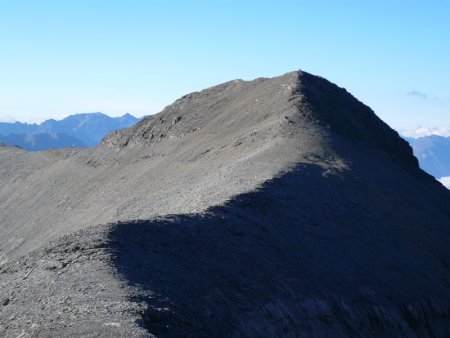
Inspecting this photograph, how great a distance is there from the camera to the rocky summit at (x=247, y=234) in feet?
47.4

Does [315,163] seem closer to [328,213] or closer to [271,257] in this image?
[328,213]

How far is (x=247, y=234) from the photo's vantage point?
20.6 m

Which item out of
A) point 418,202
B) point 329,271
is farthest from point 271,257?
point 418,202

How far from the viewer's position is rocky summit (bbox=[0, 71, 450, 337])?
14.4 m

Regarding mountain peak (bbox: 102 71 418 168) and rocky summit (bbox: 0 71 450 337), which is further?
mountain peak (bbox: 102 71 418 168)

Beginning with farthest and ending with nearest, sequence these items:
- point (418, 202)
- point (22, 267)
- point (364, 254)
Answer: point (418, 202), point (364, 254), point (22, 267)

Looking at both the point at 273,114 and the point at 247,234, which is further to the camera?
the point at 273,114

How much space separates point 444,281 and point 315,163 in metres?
8.09

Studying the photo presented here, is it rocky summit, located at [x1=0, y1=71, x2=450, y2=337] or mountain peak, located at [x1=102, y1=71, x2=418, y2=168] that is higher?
mountain peak, located at [x1=102, y1=71, x2=418, y2=168]

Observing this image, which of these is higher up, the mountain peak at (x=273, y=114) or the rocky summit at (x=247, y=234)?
the mountain peak at (x=273, y=114)

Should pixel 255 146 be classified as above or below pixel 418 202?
above

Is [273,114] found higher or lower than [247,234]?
higher

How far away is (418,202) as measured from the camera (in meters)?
34.7

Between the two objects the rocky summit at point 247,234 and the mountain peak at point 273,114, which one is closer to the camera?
the rocky summit at point 247,234
